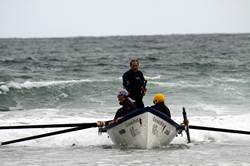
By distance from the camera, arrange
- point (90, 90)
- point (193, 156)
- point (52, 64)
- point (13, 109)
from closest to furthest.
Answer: point (193, 156), point (13, 109), point (90, 90), point (52, 64)

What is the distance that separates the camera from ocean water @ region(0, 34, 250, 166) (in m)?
11.4

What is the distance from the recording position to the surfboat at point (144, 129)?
1139 cm

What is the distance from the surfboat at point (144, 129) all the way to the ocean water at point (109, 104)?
0.21 m

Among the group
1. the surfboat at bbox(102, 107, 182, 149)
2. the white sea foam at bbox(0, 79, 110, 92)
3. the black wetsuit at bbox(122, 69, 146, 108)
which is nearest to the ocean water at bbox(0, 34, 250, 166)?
the white sea foam at bbox(0, 79, 110, 92)

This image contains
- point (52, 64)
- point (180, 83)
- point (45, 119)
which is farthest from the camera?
point (52, 64)

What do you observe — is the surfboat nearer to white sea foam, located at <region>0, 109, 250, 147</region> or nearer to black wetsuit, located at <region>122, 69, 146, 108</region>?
black wetsuit, located at <region>122, 69, 146, 108</region>

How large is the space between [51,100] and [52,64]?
14443mm

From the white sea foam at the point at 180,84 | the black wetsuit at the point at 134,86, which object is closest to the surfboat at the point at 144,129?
the black wetsuit at the point at 134,86

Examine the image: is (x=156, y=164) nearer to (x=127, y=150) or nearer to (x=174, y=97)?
(x=127, y=150)

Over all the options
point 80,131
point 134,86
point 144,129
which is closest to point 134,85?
point 134,86

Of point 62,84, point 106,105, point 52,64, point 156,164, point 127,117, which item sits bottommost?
point 156,164

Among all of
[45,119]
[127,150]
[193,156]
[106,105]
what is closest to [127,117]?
[127,150]

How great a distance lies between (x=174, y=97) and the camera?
882 inches

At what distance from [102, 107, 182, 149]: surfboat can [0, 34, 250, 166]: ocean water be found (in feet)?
0.69
